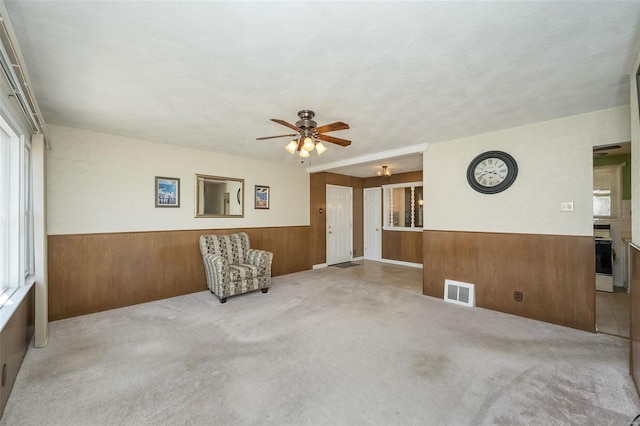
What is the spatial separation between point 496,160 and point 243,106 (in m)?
3.21

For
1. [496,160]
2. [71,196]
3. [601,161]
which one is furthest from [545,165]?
[71,196]

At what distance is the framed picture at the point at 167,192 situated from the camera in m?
4.09

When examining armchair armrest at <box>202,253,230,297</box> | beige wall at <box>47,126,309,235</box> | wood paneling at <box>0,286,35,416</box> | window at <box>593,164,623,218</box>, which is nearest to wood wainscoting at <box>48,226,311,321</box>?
beige wall at <box>47,126,309,235</box>

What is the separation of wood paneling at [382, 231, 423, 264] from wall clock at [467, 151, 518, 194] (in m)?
2.92

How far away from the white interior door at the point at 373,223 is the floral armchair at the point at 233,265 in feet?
12.3

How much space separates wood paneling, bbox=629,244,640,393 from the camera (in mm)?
1916

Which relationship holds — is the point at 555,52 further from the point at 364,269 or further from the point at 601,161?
the point at 364,269

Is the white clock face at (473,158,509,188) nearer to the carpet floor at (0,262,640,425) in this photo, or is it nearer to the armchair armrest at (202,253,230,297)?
the carpet floor at (0,262,640,425)

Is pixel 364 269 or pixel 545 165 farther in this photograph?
pixel 364 269

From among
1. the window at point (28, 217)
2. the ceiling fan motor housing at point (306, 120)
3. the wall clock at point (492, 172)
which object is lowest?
the window at point (28, 217)

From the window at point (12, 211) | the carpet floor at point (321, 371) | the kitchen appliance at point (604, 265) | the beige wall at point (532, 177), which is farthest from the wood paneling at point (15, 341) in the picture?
the kitchen appliance at point (604, 265)

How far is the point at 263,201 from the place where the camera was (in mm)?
5398

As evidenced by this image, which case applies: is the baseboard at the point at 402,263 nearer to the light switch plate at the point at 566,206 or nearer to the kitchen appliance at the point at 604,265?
the kitchen appliance at the point at 604,265

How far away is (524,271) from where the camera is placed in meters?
3.35
